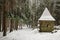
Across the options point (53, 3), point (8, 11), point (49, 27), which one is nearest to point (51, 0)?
point (53, 3)

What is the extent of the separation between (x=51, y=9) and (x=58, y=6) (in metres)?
3.00

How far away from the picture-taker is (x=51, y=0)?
71.8 meters

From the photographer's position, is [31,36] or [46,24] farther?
[46,24]

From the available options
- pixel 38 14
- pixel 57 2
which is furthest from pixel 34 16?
pixel 57 2

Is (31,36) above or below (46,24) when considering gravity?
below

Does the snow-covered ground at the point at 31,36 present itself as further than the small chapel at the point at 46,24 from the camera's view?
No

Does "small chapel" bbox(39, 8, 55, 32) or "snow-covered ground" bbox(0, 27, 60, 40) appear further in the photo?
"small chapel" bbox(39, 8, 55, 32)

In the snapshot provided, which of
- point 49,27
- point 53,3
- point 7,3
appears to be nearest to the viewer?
point 7,3

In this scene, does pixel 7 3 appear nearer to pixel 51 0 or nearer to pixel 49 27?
pixel 49 27

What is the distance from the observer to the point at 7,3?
2052 centimetres

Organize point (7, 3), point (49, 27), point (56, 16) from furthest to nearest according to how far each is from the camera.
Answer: point (56, 16)
point (49, 27)
point (7, 3)

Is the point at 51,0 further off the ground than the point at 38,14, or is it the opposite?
the point at 51,0

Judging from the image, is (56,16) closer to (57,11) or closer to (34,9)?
(57,11)

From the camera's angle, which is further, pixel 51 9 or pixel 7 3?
pixel 51 9
